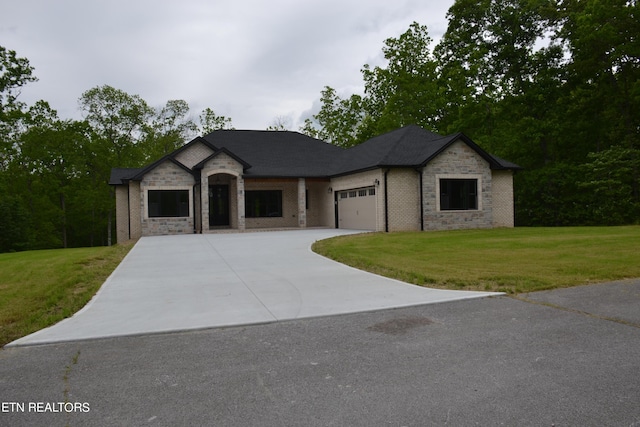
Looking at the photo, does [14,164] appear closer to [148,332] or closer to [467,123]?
[467,123]

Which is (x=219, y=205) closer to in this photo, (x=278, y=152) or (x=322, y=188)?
(x=278, y=152)

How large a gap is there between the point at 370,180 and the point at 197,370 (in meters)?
19.3

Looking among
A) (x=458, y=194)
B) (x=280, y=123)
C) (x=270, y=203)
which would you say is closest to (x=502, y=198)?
(x=458, y=194)

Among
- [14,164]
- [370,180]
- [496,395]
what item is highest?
[14,164]

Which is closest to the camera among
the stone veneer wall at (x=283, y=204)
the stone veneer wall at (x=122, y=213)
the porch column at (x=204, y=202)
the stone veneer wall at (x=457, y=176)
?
the stone veneer wall at (x=457, y=176)

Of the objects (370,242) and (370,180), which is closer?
(370,242)

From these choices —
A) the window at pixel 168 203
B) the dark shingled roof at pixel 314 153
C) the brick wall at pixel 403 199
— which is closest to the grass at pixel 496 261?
the brick wall at pixel 403 199

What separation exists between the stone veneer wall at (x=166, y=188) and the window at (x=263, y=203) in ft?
14.2

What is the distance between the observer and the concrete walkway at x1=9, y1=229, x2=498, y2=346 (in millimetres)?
5934

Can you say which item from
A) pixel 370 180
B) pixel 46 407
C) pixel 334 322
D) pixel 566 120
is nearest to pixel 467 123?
pixel 566 120

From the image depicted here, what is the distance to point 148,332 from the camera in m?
5.54

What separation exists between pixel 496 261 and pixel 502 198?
15135 mm

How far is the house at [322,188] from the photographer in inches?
874

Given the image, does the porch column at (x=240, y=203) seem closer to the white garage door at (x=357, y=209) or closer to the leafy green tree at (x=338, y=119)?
the white garage door at (x=357, y=209)
